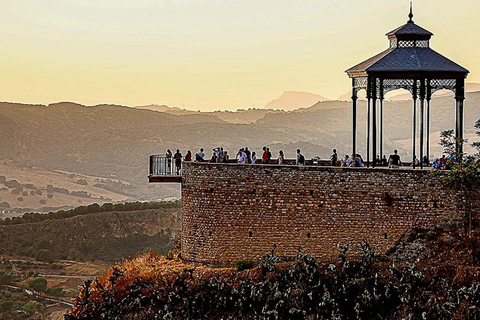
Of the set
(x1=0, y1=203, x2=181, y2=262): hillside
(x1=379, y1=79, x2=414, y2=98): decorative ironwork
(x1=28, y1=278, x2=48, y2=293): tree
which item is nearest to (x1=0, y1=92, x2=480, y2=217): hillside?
(x1=0, y1=203, x2=181, y2=262): hillside

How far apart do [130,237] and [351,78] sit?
49180mm

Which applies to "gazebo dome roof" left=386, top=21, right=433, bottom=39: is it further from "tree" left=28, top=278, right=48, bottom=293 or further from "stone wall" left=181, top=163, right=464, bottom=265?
"tree" left=28, top=278, right=48, bottom=293

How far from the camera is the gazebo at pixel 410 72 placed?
24.7 m

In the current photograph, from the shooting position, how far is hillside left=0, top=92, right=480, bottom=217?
120m

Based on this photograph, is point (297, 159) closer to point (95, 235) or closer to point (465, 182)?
point (465, 182)

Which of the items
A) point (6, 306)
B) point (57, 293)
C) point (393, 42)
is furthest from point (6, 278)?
point (393, 42)

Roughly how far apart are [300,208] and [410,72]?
18.2 ft

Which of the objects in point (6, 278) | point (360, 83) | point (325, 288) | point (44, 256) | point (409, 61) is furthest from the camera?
point (44, 256)

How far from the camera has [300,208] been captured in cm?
2417

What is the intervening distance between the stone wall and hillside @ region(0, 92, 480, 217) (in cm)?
8161

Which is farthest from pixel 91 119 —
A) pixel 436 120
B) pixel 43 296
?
pixel 43 296

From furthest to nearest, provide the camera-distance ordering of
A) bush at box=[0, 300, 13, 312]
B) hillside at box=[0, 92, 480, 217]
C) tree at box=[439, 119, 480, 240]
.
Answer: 1. hillside at box=[0, 92, 480, 217]
2. bush at box=[0, 300, 13, 312]
3. tree at box=[439, 119, 480, 240]

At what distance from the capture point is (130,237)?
237 ft

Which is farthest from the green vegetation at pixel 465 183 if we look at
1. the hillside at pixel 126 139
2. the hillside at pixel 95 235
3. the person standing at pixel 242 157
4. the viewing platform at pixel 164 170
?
the hillside at pixel 126 139
